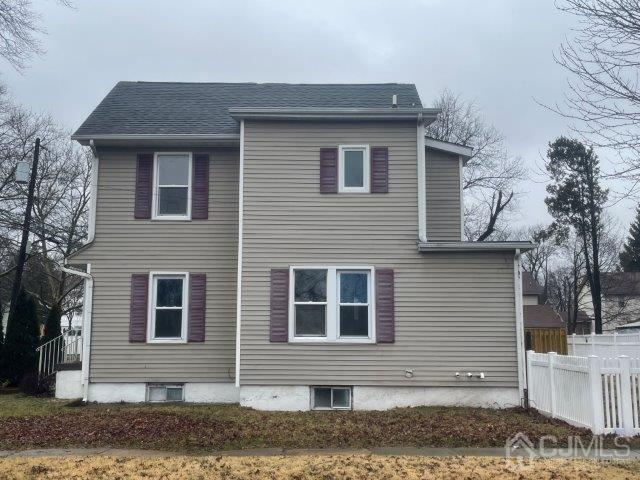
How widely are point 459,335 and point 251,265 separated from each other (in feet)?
14.9

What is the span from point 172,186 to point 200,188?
0.65 metres

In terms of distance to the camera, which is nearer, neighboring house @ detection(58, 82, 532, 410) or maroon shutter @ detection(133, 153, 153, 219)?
neighboring house @ detection(58, 82, 532, 410)

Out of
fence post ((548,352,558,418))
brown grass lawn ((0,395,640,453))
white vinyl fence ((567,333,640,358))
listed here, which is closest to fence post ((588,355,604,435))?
brown grass lawn ((0,395,640,453))

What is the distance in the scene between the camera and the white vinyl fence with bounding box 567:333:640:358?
67.7ft

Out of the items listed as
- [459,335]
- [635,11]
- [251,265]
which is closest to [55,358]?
[251,265]

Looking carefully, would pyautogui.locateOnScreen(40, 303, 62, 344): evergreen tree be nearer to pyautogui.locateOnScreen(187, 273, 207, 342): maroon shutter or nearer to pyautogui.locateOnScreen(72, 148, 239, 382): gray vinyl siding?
pyautogui.locateOnScreen(72, 148, 239, 382): gray vinyl siding

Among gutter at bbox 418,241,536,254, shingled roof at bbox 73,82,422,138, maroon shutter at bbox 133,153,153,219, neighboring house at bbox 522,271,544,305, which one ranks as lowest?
gutter at bbox 418,241,536,254

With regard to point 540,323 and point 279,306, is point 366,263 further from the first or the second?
point 540,323

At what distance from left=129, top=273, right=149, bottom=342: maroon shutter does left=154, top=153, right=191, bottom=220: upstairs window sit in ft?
4.88

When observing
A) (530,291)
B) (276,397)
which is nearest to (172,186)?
(276,397)

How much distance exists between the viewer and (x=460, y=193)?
51.2 feet

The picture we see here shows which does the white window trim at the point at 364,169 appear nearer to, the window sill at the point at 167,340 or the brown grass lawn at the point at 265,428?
the brown grass lawn at the point at 265,428

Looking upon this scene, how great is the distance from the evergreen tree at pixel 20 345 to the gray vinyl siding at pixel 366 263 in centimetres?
951

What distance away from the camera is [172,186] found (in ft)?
48.8
